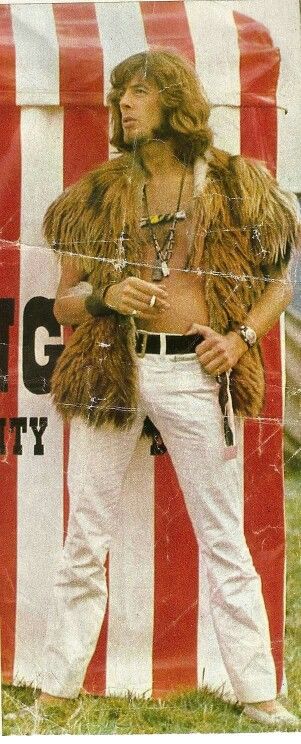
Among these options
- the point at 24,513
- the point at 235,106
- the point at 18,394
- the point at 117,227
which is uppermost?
the point at 235,106

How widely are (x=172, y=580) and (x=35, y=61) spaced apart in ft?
4.15

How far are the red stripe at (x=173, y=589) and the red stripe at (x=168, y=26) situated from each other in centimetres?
96

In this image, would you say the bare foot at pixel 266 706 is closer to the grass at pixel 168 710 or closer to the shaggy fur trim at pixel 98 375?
the grass at pixel 168 710

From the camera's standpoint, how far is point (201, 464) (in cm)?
266

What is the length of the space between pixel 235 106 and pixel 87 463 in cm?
90

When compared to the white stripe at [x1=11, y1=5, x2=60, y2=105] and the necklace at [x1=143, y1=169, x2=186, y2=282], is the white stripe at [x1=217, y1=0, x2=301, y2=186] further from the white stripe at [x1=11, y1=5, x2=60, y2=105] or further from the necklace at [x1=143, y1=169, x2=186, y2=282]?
the white stripe at [x1=11, y1=5, x2=60, y2=105]

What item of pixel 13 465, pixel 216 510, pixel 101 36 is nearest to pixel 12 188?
pixel 101 36

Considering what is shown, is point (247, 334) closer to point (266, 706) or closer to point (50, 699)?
point (266, 706)

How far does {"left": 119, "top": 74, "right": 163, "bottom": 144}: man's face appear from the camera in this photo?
8.61 feet

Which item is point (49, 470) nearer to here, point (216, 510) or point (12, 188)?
point (216, 510)

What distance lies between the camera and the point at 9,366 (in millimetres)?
2703

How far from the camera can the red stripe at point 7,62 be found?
264cm

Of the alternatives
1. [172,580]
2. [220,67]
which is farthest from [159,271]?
[172,580]

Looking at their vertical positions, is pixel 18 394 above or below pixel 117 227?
below
